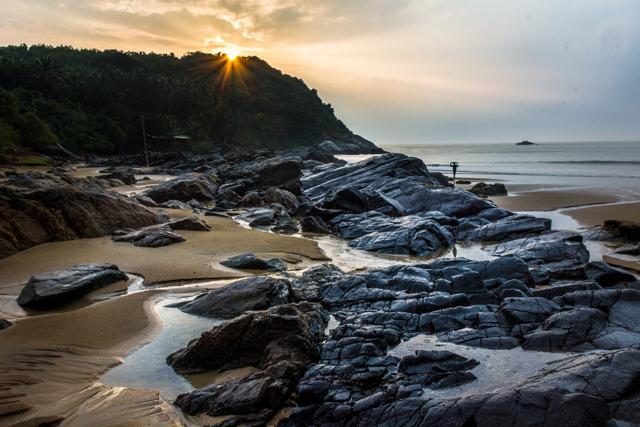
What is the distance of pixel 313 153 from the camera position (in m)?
60.7

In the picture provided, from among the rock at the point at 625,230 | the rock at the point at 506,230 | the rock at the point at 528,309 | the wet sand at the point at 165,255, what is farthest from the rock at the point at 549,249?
the wet sand at the point at 165,255

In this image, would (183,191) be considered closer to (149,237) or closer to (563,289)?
(149,237)

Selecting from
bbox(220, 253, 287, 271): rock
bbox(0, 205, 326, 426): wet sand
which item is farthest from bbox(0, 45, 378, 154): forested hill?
bbox(220, 253, 287, 271): rock

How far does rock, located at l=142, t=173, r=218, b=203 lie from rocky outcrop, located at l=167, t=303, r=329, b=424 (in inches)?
678

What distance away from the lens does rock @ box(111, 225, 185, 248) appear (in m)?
11.1

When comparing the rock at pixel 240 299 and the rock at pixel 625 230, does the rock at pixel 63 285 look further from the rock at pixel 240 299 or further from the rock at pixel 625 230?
the rock at pixel 625 230

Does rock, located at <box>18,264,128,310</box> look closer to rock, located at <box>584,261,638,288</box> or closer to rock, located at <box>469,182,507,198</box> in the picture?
rock, located at <box>584,261,638,288</box>

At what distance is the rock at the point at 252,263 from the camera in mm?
9672

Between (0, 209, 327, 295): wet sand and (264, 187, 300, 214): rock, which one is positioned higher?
(264, 187, 300, 214): rock

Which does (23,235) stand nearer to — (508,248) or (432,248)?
(432,248)

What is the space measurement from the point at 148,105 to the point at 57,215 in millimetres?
85078

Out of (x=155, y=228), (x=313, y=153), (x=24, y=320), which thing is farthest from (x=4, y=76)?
(x=24, y=320)

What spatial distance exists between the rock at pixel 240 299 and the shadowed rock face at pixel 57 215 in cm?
545

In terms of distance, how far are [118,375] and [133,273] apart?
398 centimetres
